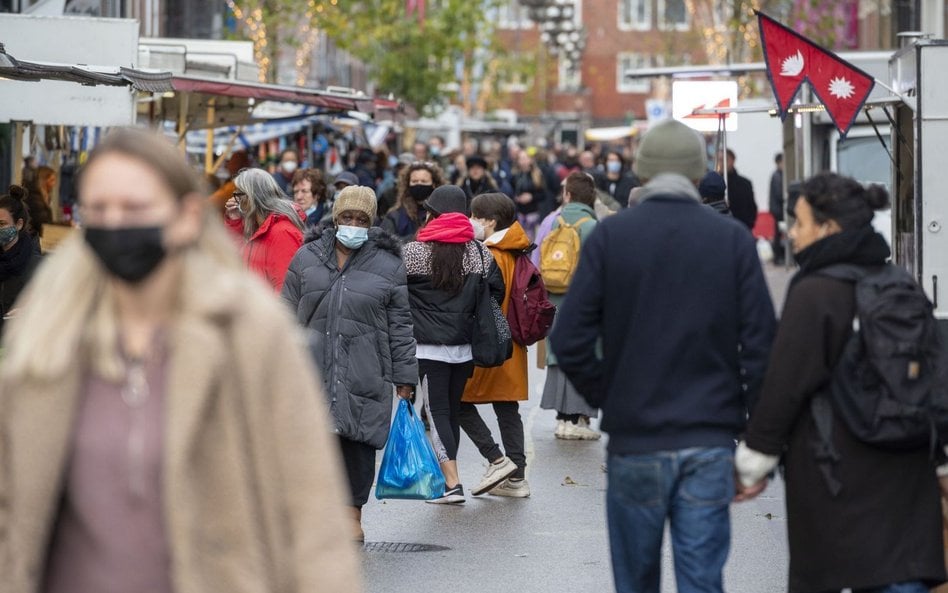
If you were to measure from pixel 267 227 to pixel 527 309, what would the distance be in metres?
1.61

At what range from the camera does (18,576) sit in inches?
116

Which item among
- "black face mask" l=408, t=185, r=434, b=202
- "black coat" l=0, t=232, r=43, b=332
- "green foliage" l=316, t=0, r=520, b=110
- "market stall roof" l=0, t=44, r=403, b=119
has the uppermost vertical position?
"green foliage" l=316, t=0, r=520, b=110

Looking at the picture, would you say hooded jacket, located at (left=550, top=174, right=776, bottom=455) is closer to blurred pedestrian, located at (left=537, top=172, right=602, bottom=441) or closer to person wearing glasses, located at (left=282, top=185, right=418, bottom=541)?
person wearing glasses, located at (left=282, top=185, right=418, bottom=541)

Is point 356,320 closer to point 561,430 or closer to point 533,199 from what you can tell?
point 561,430

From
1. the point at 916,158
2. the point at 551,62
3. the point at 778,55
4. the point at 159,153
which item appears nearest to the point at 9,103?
the point at 778,55

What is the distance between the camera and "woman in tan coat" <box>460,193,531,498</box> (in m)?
9.45

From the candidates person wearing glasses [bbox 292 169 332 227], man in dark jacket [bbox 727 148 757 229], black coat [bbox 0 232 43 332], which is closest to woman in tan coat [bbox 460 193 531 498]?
black coat [bbox 0 232 43 332]

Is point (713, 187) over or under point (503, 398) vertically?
over

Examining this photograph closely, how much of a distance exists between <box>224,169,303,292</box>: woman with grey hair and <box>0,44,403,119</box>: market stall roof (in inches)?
Answer: 56.8

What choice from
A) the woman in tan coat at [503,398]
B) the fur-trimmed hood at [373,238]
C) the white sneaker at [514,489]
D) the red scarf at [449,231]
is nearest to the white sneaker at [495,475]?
the woman in tan coat at [503,398]

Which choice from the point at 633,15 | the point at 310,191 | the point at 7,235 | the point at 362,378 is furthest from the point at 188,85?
the point at 633,15

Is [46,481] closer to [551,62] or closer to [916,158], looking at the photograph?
[916,158]

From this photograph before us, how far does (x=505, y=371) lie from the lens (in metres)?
9.52

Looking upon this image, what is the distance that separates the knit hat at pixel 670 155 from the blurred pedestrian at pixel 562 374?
6.12 m
